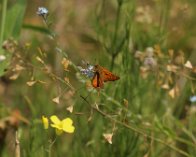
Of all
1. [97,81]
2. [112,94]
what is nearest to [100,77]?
[97,81]

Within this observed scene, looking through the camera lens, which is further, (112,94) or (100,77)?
(112,94)

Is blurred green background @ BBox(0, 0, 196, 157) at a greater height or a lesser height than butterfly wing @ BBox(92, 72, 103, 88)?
lesser

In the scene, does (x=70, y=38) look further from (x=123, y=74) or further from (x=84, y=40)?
(x=123, y=74)

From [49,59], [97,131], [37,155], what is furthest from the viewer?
[49,59]

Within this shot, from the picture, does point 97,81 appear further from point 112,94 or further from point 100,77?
point 112,94

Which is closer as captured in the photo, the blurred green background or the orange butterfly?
the orange butterfly

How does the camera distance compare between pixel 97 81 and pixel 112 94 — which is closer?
pixel 97 81

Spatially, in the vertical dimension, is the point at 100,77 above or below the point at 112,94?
above

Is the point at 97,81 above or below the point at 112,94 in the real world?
above

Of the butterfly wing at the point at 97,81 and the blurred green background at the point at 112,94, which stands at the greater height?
the butterfly wing at the point at 97,81

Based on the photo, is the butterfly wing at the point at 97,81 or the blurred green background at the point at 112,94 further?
the blurred green background at the point at 112,94

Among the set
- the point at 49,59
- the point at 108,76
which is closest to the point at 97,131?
the point at 108,76
